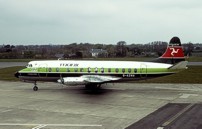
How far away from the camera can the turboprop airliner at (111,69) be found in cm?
3247

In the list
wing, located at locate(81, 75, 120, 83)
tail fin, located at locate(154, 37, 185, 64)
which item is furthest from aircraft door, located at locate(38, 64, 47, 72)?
tail fin, located at locate(154, 37, 185, 64)

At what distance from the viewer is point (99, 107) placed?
24.6m

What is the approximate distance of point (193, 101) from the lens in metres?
27.2

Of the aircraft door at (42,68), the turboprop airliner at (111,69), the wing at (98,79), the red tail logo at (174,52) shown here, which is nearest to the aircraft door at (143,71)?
the turboprop airliner at (111,69)

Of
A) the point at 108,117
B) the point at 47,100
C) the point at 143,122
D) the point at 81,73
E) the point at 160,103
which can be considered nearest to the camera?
the point at 143,122

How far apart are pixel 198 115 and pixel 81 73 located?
617 inches

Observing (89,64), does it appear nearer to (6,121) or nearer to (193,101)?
(193,101)

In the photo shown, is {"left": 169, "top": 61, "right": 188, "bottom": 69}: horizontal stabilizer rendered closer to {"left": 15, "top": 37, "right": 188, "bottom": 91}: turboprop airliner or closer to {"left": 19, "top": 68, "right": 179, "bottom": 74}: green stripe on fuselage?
{"left": 15, "top": 37, "right": 188, "bottom": 91}: turboprop airliner

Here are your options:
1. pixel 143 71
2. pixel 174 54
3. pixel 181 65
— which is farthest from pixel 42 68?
pixel 181 65

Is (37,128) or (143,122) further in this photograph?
(143,122)

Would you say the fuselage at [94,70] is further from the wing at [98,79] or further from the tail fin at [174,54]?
the tail fin at [174,54]

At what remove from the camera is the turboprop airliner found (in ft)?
107

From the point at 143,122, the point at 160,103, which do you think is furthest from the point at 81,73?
the point at 143,122

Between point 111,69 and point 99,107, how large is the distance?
904 cm
